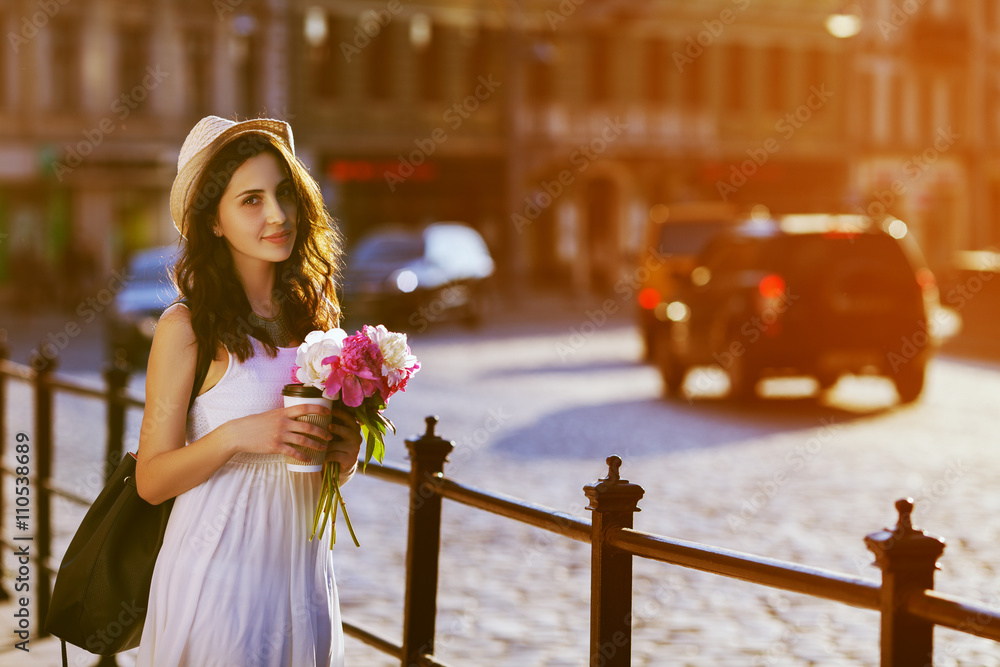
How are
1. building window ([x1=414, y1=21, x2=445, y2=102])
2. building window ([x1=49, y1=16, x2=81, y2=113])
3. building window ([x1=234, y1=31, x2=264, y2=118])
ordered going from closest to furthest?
building window ([x1=49, y1=16, x2=81, y2=113]) → building window ([x1=234, y1=31, x2=264, y2=118]) → building window ([x1=414, y1=21, x2=445, y2=102])

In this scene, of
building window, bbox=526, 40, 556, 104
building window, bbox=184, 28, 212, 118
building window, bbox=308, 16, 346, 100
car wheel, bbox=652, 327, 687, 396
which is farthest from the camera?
building window, bbox=526, 40, 556, 104

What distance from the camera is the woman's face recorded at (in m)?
3.09

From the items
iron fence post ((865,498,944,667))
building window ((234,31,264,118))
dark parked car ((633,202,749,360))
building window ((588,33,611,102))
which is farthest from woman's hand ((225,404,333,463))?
building window ((588,33,611,102))

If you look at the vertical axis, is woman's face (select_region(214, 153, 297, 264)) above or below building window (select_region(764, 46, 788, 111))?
below

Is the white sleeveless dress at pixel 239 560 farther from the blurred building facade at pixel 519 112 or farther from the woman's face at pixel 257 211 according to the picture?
the blurred building facade at pixel 519 112

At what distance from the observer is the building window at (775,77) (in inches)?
1962

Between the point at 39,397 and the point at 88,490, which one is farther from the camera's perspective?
the point at 88,490

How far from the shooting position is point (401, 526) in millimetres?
8711

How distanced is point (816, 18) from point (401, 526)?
4488cm

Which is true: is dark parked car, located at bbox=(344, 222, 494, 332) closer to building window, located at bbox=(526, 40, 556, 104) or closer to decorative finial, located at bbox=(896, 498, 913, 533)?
building window, located at bbox=(526, 40, 556, 104)

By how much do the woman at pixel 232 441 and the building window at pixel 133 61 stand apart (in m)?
36.0

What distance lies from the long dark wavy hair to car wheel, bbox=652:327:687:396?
13529mm

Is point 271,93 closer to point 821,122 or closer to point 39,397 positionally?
point 821,122

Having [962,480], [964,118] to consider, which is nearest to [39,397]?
[962,480]
